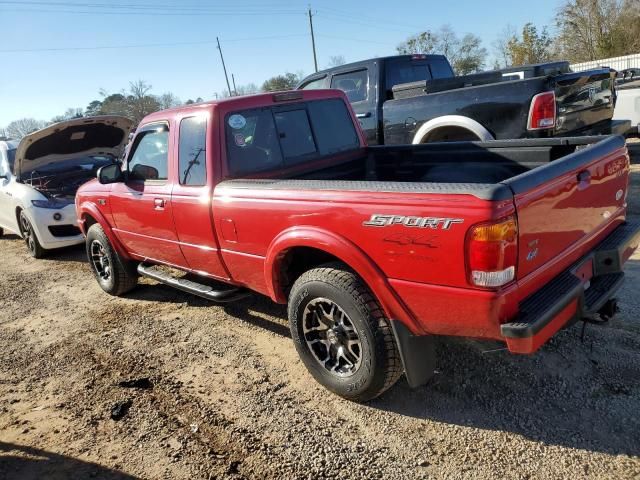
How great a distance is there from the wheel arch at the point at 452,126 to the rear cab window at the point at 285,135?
206 cm

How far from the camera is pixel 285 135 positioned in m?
4.14

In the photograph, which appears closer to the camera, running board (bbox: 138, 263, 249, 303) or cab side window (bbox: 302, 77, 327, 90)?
running board (bbox: 138, 263, 249, 303)

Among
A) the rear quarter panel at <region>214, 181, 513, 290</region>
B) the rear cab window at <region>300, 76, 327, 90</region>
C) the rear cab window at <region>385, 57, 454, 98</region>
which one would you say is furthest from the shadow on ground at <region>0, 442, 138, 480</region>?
the rear cab window at <region>300, 76, 327, 90</region>

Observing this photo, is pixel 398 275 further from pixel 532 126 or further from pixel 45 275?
pixel 45 275

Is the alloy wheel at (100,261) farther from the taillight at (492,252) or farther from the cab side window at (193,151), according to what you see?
the taillight at (492,252)

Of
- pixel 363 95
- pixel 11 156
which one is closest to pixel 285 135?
pixel 363 95

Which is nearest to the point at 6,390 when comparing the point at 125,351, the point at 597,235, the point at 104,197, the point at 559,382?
the point at 125,351

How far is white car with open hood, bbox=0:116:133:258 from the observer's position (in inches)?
297

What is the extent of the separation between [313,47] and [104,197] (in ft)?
140

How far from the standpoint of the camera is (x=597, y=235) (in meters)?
3.18

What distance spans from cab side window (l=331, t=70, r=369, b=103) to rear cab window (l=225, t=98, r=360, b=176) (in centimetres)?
322

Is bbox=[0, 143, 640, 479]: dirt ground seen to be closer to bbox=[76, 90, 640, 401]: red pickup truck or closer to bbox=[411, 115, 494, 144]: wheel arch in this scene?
bbox=[76, 90, 640, 401]: red pickup truck

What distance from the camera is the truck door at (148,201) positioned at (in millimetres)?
4332

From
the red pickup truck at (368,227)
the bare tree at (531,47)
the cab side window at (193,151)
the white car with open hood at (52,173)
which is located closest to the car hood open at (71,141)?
the white car with open hood at (52,173)
